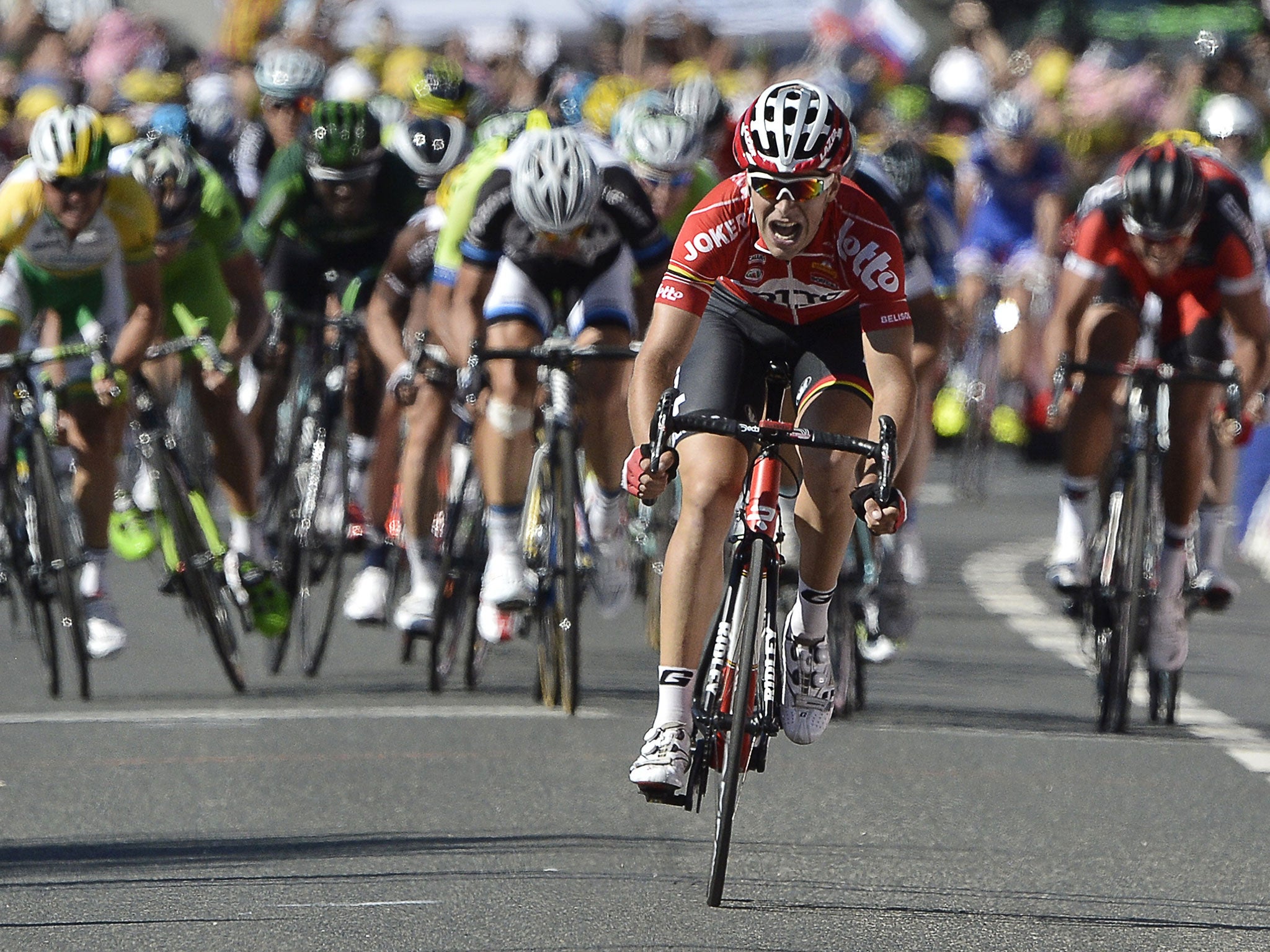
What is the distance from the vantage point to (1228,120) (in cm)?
1370

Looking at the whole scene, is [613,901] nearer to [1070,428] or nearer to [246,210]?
[1070,428]

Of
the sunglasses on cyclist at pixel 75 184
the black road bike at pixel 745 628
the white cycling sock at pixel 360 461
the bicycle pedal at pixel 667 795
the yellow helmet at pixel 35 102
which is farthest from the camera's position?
the yellow helmet at pixel 35 102

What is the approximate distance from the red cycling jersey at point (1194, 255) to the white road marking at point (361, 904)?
179 inches

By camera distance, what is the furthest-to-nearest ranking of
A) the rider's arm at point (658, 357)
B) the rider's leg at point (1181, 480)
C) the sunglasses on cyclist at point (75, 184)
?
the sunglasses on cyclist at point (75, 184)
the rider's leg at point (1181, 480)
the rider's arm at point (658, 357)

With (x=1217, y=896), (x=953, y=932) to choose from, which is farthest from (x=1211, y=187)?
(x=953, y=932)

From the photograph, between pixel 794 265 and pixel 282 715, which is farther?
pixel 282 715

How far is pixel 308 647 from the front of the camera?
10664 mm

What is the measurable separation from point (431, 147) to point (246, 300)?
1.59m

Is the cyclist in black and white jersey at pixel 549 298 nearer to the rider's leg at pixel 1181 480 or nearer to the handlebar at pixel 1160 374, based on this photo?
the handlebar at pixel 1160 374

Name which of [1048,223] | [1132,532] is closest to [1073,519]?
[1132,532]

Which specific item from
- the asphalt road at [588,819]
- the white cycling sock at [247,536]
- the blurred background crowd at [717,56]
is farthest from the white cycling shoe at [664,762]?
the blurred background crowd at [717,56]

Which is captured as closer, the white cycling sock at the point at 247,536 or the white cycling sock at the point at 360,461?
the white cycling sock at the point at 247,536

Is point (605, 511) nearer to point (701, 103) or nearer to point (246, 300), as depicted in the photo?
point (246, 300)

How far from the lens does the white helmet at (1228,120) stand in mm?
13688
